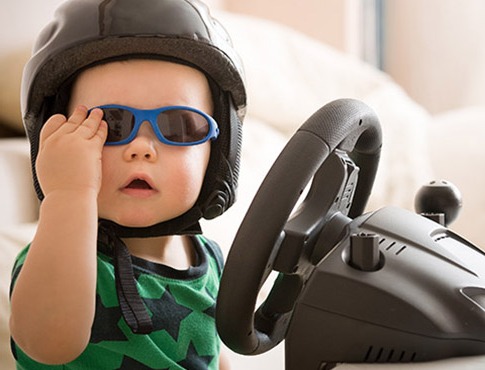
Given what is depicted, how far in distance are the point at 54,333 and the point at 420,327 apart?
1.12 ft

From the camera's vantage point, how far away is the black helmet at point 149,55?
1.00 m

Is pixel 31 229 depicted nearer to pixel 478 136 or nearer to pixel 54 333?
pixel 54 333

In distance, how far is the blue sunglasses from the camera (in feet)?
3.19

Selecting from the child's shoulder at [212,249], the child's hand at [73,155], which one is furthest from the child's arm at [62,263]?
the child's shoulder at [212,249]

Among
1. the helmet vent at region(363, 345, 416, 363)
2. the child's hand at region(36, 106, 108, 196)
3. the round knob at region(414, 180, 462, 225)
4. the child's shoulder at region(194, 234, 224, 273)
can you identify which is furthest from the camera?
the child's shoulder at region(194, 234, 224, 273)

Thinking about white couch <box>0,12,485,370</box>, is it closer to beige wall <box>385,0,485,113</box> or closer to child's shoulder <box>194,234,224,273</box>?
child's shoulder <box>194,234,224,273</box>

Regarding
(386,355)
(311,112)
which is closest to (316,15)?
(311,112)

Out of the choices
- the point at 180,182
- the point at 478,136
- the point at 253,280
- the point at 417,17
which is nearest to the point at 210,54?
the point at 180,182

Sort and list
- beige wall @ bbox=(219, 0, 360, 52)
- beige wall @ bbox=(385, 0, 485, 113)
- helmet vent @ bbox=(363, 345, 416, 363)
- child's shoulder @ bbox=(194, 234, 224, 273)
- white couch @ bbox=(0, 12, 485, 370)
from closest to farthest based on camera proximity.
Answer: helmet vent @ bbox=(363, 345, 416, 363) → child's shoulder @ bbox=(194, 234, 224, 273) → white couch @ bbox=(0, 12, 485, 370) → beige wall @ bbox=(219, 0, 360, 52) → beige wall @ bbox=(385, 0, 485, 113)

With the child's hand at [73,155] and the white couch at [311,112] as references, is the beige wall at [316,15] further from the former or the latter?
the child's hand at [73,155]

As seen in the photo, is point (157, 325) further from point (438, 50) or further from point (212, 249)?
point (438, 50)

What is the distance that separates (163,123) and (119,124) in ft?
0.15

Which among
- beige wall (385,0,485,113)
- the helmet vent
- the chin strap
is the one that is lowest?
beige wall (385,0,485,113)

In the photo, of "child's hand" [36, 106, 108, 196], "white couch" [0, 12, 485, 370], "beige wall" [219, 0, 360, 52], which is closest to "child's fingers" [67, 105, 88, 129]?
"child's hand" [36, 106, 108, 196]
